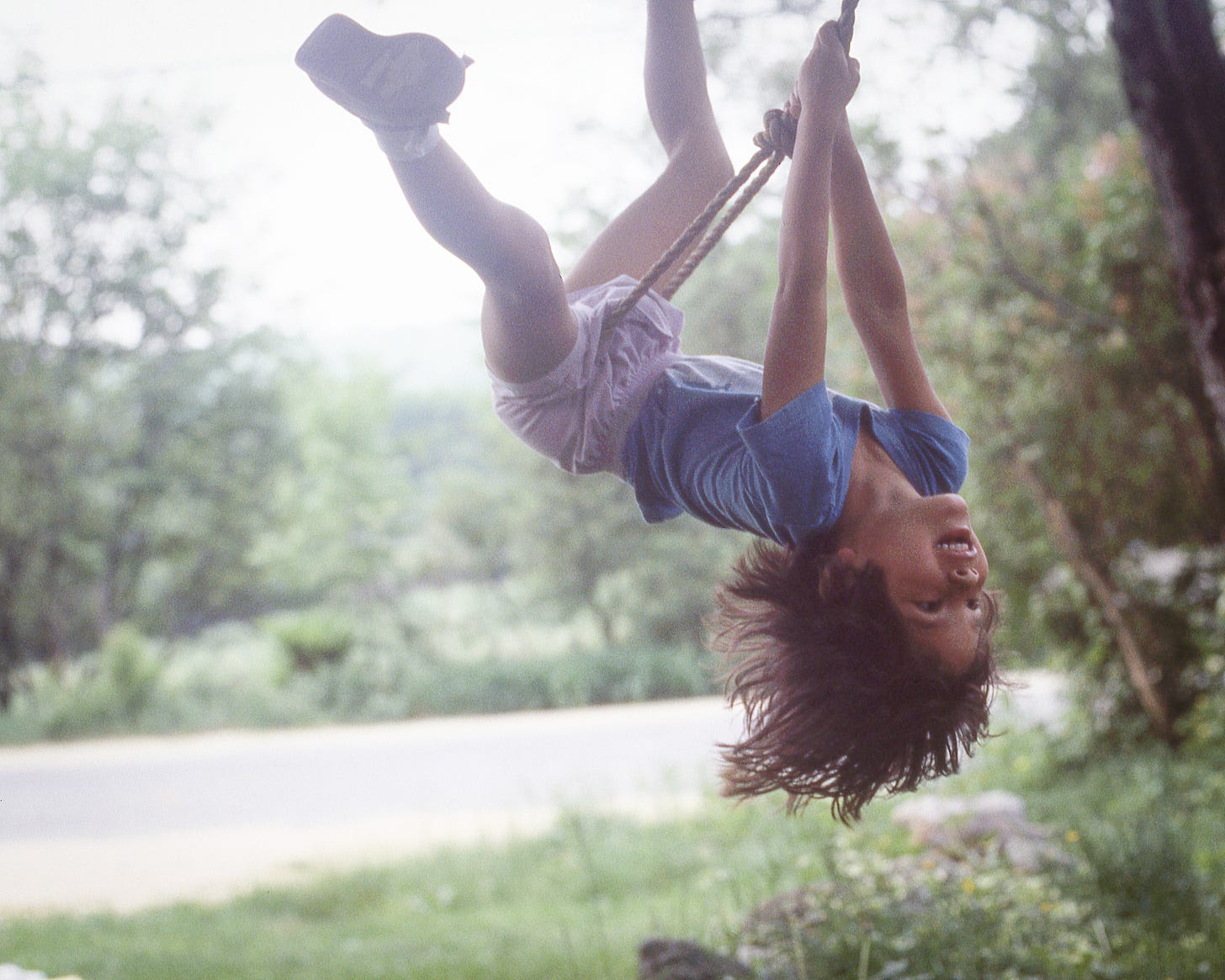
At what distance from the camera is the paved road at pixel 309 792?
5.98 m

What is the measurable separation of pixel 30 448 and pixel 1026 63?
32.0 feet

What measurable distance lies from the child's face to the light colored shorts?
402 mm

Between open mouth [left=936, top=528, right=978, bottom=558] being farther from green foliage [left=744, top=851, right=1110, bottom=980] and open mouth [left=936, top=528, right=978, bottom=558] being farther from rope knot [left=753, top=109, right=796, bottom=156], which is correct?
green foliage [left=744, top=851, right=1110, bottom=980]

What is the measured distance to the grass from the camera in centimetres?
300

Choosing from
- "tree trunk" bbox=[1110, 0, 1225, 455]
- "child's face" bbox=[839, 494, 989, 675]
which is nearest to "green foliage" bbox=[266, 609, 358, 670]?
"tree trunk" bbox=[1110, 0, 1225, 455]

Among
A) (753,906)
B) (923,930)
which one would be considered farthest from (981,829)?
(923,930)

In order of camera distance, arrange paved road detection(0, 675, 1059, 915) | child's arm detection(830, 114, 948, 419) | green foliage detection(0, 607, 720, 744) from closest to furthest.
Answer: child's arm detection(830, 114, 948, 419) → paved road detection(0, 675, 1059, 915) → green foliage detection(0, 607, 720, 744)

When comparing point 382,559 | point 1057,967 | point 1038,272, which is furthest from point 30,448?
point 1057,967

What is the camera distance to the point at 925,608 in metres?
1.68

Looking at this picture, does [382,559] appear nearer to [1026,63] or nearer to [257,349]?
[257,349]

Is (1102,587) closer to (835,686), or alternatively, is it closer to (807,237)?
(835,686)

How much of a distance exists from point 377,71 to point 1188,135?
6.91 feet

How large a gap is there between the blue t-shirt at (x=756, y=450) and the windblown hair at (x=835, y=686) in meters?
0.09

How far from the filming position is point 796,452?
147 centimetres
